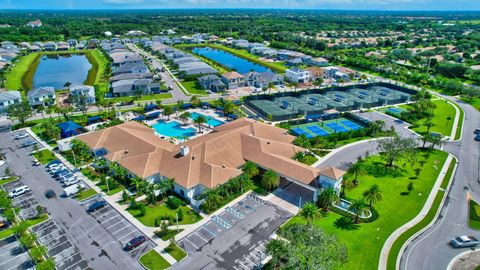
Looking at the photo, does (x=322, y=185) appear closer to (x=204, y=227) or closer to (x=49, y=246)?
(x=204, y=227)

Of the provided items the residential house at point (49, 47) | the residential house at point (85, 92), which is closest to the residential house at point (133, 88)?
the residential house at point (85, 92)

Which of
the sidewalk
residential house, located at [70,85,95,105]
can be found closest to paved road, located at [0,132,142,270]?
the sidewalk

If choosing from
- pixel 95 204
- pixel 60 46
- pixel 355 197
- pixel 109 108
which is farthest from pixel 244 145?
pixel 60 46

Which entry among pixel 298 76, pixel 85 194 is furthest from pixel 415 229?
pixel 298 76

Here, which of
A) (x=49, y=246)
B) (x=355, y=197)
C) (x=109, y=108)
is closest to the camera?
(x=49, y=246)

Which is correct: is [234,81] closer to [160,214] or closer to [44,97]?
[44,97]

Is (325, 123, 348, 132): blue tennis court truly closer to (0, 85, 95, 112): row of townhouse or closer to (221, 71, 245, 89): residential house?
(221, 71, 245, 89): residential house
